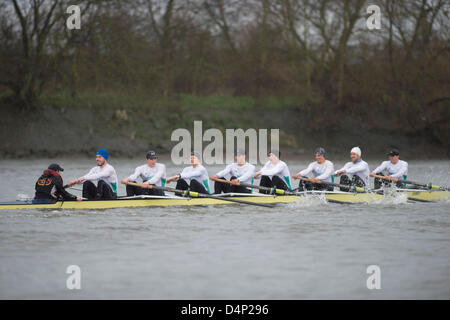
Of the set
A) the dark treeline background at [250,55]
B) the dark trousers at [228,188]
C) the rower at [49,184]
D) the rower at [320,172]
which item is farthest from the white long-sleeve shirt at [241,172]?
the dark treeline background at [250,55]

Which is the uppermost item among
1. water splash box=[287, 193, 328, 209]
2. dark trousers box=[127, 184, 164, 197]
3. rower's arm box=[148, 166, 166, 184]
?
rower's arm box=[148, 166, 166, 184]

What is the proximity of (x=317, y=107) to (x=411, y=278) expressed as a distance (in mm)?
29388

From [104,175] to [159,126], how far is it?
2215 cm

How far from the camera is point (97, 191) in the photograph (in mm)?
14125

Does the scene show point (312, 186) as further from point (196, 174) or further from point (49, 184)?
point (49, 184)

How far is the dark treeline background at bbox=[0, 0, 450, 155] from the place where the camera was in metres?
30.8

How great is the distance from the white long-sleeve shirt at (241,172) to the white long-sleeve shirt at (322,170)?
1.31 meters

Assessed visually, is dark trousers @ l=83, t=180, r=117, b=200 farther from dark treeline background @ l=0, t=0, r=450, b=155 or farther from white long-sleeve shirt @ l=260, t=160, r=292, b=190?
A: dark treeline background @ l=0, t=0, r=450, b=155

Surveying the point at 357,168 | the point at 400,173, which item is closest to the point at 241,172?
the point at 357,168

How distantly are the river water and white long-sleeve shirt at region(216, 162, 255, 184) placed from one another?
652 mm

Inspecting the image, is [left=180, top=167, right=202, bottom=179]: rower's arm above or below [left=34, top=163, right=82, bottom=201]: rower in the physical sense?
above

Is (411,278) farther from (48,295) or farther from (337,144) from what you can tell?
(337,144)

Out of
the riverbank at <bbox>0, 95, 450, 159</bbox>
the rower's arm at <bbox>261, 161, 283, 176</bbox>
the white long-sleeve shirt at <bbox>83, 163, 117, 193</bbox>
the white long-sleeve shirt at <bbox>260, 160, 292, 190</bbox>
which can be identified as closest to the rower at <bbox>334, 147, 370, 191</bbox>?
the white long-sleeve shirt at <bbox>260, 160, 292, 190</bbox>
